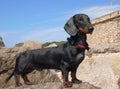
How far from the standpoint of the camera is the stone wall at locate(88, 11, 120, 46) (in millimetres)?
Result: 16375

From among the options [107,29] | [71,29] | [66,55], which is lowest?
[107,29]

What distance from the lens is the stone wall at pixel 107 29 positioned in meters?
16.4

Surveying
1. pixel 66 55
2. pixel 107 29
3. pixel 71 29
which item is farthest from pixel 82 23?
pixel 107 29

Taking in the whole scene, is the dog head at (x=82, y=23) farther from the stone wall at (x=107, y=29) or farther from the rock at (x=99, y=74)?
the stone wall at (x=107, y=29)

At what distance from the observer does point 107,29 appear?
17.1 m

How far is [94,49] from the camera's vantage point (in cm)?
1164

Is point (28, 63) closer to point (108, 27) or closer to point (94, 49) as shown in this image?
point (94, 49)

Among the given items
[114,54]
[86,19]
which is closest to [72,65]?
[86,19]

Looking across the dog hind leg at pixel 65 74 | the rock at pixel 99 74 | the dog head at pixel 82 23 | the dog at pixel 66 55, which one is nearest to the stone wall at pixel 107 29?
the rock at pixel 99 74

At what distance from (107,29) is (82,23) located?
1127 centimetres

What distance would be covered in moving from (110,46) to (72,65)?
579 cm

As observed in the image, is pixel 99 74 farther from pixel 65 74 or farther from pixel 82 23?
pixel 82 23

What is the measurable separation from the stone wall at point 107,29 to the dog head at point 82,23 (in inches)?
382

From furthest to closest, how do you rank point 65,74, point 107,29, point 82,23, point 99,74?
point 107,29 → point 99,74 → point 65,74 → point 82,23
